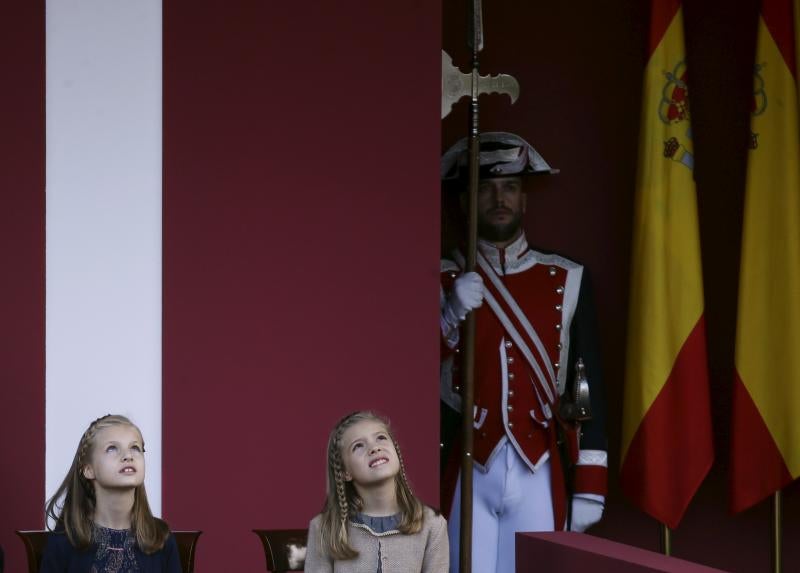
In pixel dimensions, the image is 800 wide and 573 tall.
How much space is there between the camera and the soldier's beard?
177 inches

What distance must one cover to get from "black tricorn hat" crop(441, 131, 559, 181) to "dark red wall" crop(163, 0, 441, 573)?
0.60 m

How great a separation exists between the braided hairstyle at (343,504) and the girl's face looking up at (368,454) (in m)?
0.01

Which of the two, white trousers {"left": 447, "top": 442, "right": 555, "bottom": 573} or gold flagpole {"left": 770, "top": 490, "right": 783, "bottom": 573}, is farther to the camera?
gold flagpole {"left": 770, "top": 490, "right": 783, "bottom": 573}

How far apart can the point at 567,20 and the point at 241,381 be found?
206 cm

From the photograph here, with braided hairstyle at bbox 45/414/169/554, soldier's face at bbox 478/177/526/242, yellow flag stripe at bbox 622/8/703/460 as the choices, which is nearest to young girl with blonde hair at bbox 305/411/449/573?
braided hairstyle at bbox 45/414/169/554

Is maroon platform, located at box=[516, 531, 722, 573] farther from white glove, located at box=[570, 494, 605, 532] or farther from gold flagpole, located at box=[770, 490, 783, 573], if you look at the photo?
gold flagpole, located at box=[770, 490, 783, 573]

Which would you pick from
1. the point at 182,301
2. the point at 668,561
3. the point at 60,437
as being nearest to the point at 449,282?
the point at 182,301

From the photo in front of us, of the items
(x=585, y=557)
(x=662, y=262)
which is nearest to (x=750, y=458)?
(x=662, y=262)

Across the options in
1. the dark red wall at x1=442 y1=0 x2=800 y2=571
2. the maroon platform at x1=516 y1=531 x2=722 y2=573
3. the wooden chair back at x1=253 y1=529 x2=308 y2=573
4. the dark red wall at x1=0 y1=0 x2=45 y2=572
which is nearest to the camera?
the maroon platform at x1=516 y1=531 x2=722 y2=573

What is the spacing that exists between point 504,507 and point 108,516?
162 cm

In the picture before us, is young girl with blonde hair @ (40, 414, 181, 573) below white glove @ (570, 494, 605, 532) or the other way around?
the other way around

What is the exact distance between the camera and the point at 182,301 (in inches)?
143

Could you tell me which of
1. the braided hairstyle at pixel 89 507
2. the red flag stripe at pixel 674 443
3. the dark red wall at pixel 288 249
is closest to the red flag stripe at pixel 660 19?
the red flag stripe at pixel 674 443

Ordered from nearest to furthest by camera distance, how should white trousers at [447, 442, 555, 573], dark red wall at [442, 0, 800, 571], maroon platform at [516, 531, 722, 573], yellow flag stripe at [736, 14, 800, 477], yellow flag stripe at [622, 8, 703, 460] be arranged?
maroon platform at [516, 531, 722, 573] → white trousers at [447, 442, 555, 573] → yellow flag stripe at [736, 14, 800, 477] → yellow flag stripe at [622, 8, 703, 460] → dark red wall at [442, 0, 800, 571]
